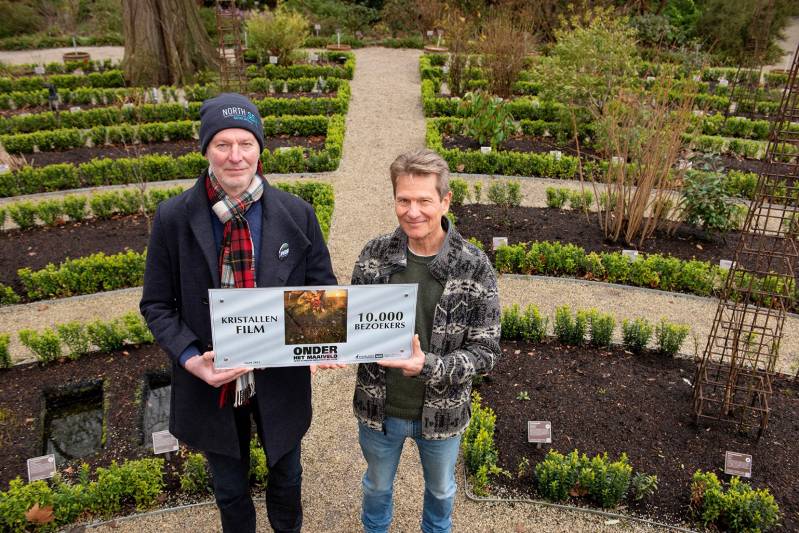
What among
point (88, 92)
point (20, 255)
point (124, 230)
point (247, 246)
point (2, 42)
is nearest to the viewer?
point (247, 246)

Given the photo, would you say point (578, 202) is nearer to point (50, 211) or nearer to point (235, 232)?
point (235, 232)

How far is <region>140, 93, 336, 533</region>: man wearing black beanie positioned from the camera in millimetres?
2436

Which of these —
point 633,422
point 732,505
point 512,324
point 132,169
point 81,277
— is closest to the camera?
point 732,505

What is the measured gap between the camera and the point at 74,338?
5152mm

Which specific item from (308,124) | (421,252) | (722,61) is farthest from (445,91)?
(421,252)

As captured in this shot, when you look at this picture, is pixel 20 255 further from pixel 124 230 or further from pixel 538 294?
pixel 538 294

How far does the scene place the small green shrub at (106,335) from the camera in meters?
5.15

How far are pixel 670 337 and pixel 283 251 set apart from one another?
410 centimetres

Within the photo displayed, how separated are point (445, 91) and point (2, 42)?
17.0 meters

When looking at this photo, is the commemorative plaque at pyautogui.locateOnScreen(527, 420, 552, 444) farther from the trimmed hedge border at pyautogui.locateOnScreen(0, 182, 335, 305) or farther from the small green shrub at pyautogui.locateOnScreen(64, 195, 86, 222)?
the small green shrub at pyautogui.locateOnScreen(64, 195, 86, 222)

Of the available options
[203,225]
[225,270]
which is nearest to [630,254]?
[225,270]

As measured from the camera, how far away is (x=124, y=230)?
7.74m

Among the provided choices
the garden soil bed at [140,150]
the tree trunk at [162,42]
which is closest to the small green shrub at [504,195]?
the garden soil bed at [140,150]

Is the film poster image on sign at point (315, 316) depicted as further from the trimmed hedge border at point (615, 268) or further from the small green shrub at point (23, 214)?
the small green shrub at point (23, 214)
